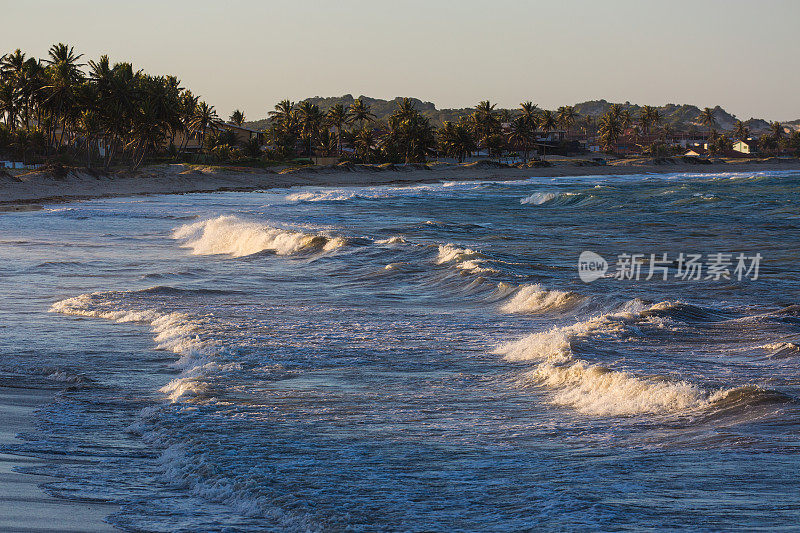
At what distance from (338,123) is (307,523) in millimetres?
111534

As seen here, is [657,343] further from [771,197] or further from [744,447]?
[771,197]

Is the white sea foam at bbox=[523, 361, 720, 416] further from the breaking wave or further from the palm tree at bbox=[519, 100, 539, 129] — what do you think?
the palm tree at bbox=[519, 100, 539, 129]

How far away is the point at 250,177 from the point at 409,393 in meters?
73.0

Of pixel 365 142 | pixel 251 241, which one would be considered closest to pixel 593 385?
pixel 251 241

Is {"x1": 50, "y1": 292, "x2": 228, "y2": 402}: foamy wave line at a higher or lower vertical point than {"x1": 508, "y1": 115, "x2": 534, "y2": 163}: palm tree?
lower

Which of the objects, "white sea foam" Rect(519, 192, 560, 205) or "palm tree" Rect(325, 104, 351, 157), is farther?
"palm tree" Rect(325, 104, 351, 157)

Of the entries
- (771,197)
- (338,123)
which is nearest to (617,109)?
(338,123)

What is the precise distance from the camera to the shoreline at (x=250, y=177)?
5362 centimetres

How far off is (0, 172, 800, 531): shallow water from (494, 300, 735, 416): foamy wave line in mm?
33

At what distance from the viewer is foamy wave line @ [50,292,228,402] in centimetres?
803

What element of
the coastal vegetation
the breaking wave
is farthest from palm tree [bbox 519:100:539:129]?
the breaking wave
